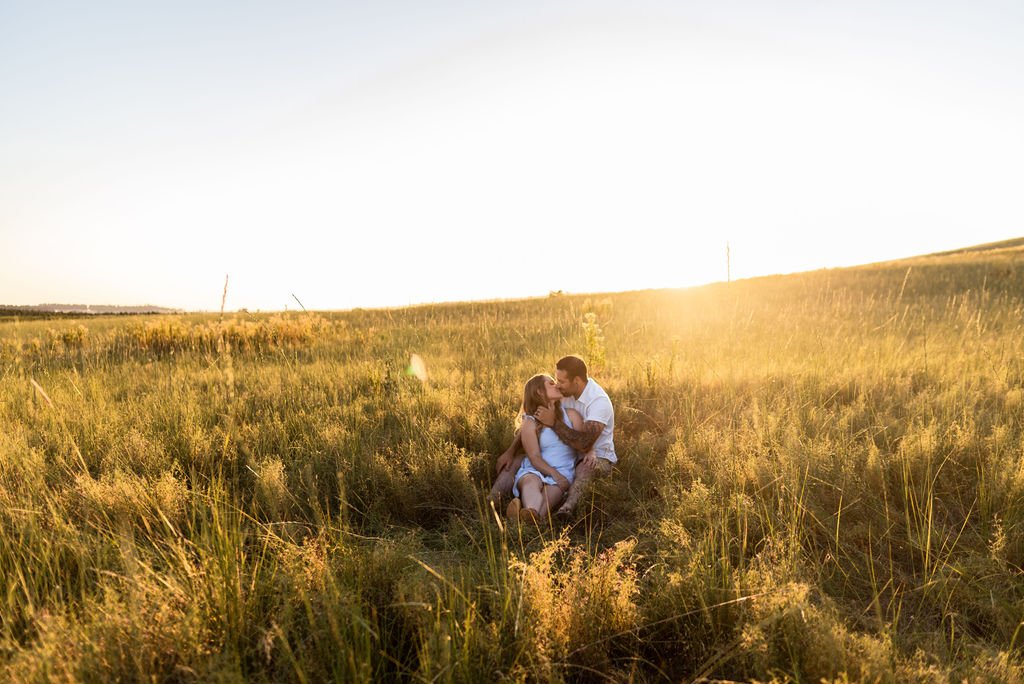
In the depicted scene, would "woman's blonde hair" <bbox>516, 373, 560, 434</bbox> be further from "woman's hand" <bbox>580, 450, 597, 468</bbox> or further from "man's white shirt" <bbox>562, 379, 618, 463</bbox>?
"woman's hand" <bbox>580, 450, 597, 468</bbox>

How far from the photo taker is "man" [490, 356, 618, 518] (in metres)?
4.44

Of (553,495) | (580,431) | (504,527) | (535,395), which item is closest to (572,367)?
(535,395)

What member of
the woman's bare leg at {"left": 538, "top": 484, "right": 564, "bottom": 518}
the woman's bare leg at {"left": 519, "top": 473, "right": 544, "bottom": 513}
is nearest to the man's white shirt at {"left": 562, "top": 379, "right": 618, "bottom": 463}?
the woman's bare leg at {"left": 538, "top": 484, "right": 564, "bottom": 518}

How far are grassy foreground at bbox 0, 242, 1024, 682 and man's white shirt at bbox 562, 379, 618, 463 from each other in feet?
0.74

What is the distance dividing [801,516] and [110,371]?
875 centimetres

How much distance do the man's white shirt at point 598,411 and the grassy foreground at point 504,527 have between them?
226 millimetres

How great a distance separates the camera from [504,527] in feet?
10.4

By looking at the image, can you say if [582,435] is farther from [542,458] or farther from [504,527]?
[504,527]

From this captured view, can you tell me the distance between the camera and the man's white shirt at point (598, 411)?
4594 millimetres

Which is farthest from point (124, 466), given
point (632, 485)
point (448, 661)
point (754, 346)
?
point (754, 346)

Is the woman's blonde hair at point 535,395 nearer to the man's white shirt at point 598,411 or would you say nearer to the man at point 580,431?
the man at point 580,431

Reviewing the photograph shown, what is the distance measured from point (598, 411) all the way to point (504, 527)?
173 centimetres

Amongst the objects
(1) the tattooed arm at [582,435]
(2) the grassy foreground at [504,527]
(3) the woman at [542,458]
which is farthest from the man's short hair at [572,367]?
(2) the grassy foreground at [504,527]

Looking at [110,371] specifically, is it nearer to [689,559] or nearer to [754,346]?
[689,559]
